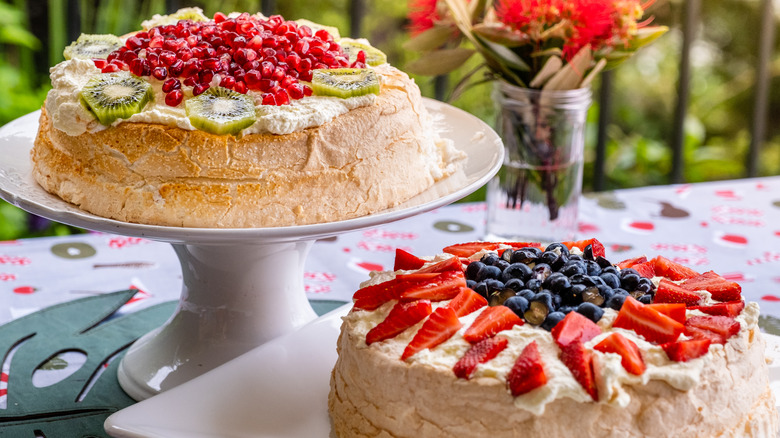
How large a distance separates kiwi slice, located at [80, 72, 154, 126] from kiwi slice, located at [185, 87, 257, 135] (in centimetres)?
7

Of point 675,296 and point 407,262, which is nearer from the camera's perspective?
point 675,296

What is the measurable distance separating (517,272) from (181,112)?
542 millimetres

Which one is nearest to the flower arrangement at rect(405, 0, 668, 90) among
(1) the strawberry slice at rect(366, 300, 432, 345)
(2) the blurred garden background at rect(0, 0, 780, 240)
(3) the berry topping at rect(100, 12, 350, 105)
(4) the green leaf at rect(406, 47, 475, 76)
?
(4) the green leaf at rect(406, 47, 475, 76)

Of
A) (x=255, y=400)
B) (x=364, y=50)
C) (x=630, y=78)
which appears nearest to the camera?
(x=255, y=400)

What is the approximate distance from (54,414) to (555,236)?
110 cm

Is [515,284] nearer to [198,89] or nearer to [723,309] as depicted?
[723,309]

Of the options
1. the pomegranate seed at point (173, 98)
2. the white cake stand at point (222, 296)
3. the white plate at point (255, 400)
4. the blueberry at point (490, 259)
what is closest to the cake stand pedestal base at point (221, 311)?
the white cake stand at point (222, 296)

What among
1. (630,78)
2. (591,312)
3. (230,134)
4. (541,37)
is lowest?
(630,78)

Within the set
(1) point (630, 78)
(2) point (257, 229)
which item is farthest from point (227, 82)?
(1) point (630, 78)

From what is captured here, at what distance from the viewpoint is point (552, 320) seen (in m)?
1.10

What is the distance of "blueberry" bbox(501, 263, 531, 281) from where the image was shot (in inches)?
47.3

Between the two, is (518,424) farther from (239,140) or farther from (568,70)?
(568,70)

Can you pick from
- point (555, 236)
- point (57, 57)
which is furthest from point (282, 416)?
point (57, 57)

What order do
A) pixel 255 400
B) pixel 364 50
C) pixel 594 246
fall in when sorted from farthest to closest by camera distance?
pixel 364 50 < pixel 594 246 < pixel 255 400
